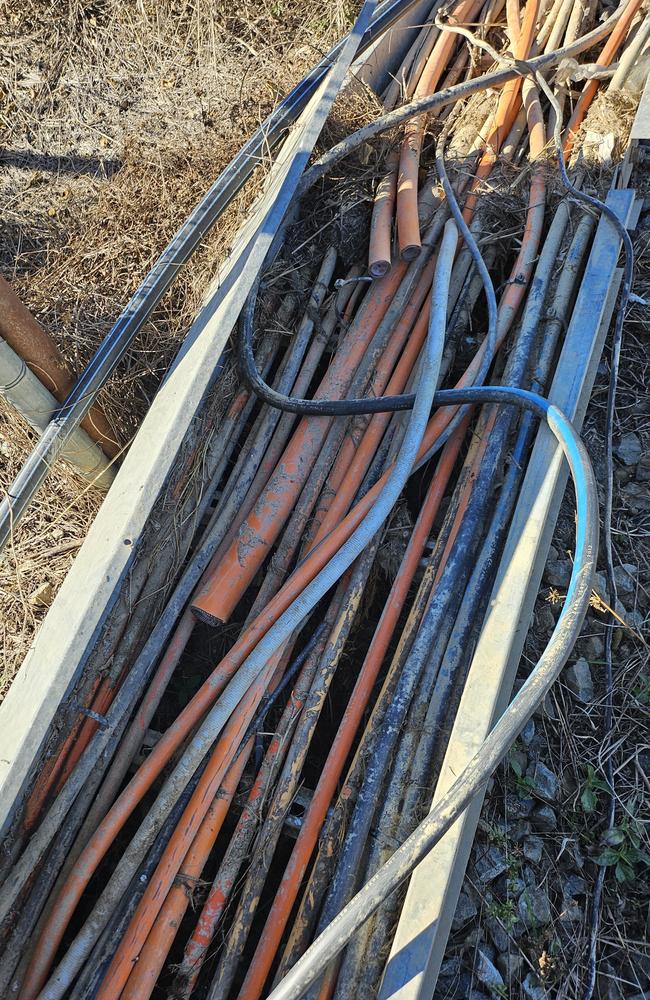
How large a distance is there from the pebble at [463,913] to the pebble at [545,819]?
13.4 inches

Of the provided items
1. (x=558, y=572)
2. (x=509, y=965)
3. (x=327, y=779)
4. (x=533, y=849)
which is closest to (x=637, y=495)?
(x=558, y=572)

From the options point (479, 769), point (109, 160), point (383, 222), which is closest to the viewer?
point (479, 769)

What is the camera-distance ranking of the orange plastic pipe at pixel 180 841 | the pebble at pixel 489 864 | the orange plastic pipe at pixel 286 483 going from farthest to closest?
the orange plastic pipe at pixel 286 483 < the pebble at pixel 489 864 < the orange plastic pipe at pixel 180 841

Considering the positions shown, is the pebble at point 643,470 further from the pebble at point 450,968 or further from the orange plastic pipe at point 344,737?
the pebble at point 450,968

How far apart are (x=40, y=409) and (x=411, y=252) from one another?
1670mm

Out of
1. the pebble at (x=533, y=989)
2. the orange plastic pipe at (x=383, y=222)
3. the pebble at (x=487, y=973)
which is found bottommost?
the pebble at (x=533, y=989)

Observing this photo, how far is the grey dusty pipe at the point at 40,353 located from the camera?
8.06 ft

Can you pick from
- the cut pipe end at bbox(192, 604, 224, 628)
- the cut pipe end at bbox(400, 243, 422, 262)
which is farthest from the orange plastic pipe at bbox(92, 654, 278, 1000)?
the cut pipe end at bbox(400, 243, 422, 262)

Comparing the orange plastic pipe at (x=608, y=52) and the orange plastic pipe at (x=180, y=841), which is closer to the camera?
the orange plastic pipe at (x=180, y=841)

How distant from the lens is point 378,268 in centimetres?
305

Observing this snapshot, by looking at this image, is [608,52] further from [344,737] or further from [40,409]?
[344,737]

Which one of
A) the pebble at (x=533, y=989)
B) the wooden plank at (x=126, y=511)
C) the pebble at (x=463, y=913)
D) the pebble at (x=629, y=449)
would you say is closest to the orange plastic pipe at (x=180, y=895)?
the wooden plank at (x=126, y=511)

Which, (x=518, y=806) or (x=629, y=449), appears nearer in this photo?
(x=518, y=806)

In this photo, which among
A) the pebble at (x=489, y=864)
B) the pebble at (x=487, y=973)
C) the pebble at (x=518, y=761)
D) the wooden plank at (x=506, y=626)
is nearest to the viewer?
the wooden plank at (x=506, y=626)
